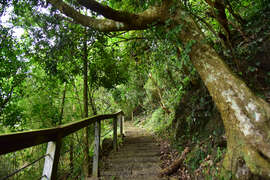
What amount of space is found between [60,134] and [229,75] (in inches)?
89.1

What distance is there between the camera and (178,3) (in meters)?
2.76

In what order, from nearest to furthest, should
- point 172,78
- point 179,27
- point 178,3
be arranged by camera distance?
point 179,27 → point 178,3 → point 172,78

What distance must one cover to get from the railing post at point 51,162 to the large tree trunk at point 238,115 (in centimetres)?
202

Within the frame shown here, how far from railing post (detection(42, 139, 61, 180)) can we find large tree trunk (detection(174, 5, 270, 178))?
2023 mm

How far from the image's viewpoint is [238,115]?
6.35 feet

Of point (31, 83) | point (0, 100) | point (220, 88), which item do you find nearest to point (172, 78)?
point (220, 88)

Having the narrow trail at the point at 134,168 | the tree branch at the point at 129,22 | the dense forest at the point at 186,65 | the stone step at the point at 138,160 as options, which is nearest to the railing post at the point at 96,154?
the narrow trail at the point at 134,168

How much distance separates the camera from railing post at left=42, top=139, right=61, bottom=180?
1399 mm

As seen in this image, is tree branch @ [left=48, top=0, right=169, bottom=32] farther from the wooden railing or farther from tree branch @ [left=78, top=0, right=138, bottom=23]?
the wooden railing

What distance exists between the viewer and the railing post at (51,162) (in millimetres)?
1399

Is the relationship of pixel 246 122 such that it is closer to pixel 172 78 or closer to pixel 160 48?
pixel 160 48

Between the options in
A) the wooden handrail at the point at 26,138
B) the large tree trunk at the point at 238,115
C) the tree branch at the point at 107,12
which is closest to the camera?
the wooden handrail at the point at 26,138

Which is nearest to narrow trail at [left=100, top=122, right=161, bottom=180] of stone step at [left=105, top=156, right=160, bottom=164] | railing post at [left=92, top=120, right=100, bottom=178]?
stone step at [left=105, top=156, right=160, bottom=164]

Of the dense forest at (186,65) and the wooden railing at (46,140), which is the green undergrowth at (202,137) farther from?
the wooden railing at (46,140)
